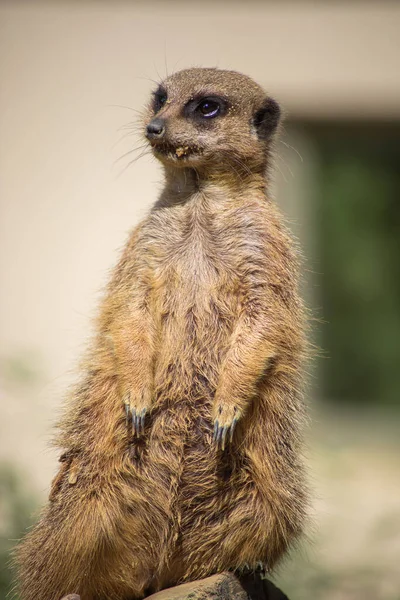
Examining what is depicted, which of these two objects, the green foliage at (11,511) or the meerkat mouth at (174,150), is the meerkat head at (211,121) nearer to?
the meerkat mouth at (174,150)

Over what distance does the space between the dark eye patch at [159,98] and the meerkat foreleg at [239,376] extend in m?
1.22

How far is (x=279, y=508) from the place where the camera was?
410 cm

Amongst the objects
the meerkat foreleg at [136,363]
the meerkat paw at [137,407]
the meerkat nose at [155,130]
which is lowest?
the meerkat paw at [137,407]

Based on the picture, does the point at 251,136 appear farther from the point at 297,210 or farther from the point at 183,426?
the point at 297,210

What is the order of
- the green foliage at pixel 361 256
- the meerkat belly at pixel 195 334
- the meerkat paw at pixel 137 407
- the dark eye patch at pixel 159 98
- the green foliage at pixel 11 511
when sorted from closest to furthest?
the meerkat paw at pixel 137 407 < the meerkat belly at pixel 195 334 < the dark eye patch at pixel 159 98 < the green foliage at pixel 11 511 < the green foliage at pixel 361 256

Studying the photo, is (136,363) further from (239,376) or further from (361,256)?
(361,256)

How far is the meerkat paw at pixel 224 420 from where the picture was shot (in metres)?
3.99

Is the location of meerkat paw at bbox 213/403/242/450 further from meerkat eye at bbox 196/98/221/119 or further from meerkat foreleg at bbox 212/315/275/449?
meerkat eye at bbox 196/98/221/119

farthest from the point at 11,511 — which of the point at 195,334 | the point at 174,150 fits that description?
the point at 174,150

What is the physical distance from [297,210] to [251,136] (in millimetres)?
6167

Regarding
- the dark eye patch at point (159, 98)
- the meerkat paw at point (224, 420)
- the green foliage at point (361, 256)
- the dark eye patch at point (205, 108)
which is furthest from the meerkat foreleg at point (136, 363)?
the green foliage at point (361, 256)

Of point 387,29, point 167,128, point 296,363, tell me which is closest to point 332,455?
point 296,363

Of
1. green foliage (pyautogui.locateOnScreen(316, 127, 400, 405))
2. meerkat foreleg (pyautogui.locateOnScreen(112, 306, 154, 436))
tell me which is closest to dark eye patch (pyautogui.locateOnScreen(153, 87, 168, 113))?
meerkat foreleg (pyautogui.locateOnScreen(112, 306, 154, 436))

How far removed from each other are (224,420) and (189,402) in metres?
0.24
